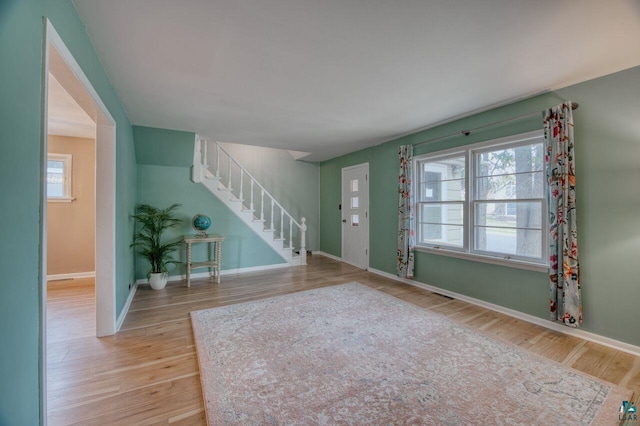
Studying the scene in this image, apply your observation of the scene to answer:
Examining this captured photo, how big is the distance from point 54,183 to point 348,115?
4.80 metres

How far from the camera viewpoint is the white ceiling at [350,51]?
1.52 metres

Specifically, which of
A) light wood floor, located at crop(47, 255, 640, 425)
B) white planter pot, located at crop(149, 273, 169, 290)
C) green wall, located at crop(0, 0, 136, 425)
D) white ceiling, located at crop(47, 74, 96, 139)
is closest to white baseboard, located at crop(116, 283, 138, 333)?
light wood floor, located at crop(47, 255, 640, 425)

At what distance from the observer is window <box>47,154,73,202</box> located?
4090 mm

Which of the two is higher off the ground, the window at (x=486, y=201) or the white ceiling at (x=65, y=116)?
the white ceiling at (x=65, y=116)

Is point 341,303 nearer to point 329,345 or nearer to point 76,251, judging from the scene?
point 329,345

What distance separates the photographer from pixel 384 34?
1714 millimetres

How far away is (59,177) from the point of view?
162 inches

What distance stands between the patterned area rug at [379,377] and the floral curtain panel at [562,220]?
2.36 feet

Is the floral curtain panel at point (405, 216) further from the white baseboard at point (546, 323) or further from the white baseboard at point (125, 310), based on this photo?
the white baseboard at point (125, 310)

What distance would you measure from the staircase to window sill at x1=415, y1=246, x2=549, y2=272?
258 cm

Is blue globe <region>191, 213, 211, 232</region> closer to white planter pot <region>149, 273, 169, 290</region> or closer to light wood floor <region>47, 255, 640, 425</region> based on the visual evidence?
white planter pot <region>149, 273, 169, 290</region>

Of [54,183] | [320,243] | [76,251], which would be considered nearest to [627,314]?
[320,243]

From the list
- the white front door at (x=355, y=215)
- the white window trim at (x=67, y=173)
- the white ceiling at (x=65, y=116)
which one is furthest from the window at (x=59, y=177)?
the white front door at (x=355, y=215)

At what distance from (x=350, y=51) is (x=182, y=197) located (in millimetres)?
3622
